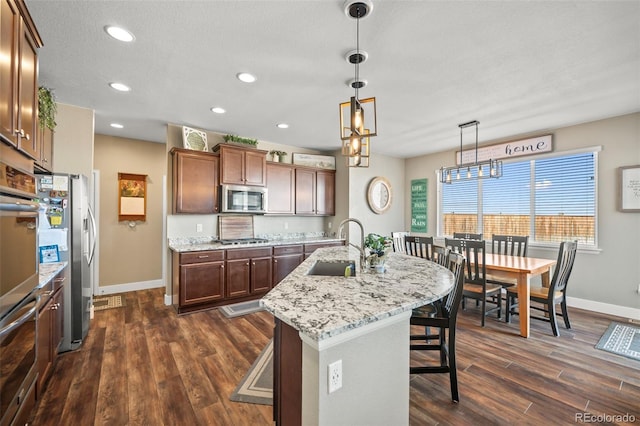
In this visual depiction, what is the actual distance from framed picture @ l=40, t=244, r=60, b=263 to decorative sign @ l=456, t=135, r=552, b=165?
5866 millimetres

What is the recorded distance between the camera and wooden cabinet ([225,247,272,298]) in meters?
4.08

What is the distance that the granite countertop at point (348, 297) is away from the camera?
1.11 m

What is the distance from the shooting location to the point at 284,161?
5125 mm

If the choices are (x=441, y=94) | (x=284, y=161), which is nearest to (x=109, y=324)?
(x=284, y=161)

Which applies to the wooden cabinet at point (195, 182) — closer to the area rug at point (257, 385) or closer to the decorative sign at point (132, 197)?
the decorative sign at point (132, 197)

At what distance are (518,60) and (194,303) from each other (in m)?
4.37

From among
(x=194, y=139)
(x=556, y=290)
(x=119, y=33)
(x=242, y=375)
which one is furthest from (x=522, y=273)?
(x=194, y=139)

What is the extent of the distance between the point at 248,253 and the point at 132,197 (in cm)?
236

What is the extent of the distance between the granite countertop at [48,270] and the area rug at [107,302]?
1807 mm

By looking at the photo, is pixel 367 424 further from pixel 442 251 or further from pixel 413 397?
pixel 442 251

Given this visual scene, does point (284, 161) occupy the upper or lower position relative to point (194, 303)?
upper

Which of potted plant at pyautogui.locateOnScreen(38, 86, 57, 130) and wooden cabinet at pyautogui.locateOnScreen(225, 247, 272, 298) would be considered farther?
wooden cabinet at pyautogui.locateOnScreen(225, 247, 272, 298)

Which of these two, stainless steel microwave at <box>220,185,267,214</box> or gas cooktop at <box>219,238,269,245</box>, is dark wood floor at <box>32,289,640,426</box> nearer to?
gas cooktop at <box>219,238,269,245</box>

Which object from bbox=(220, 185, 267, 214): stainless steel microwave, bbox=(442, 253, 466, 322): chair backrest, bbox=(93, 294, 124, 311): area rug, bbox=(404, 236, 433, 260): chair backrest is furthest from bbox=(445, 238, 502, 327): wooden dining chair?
bbox=(93, 294, 124, 311): area rug
